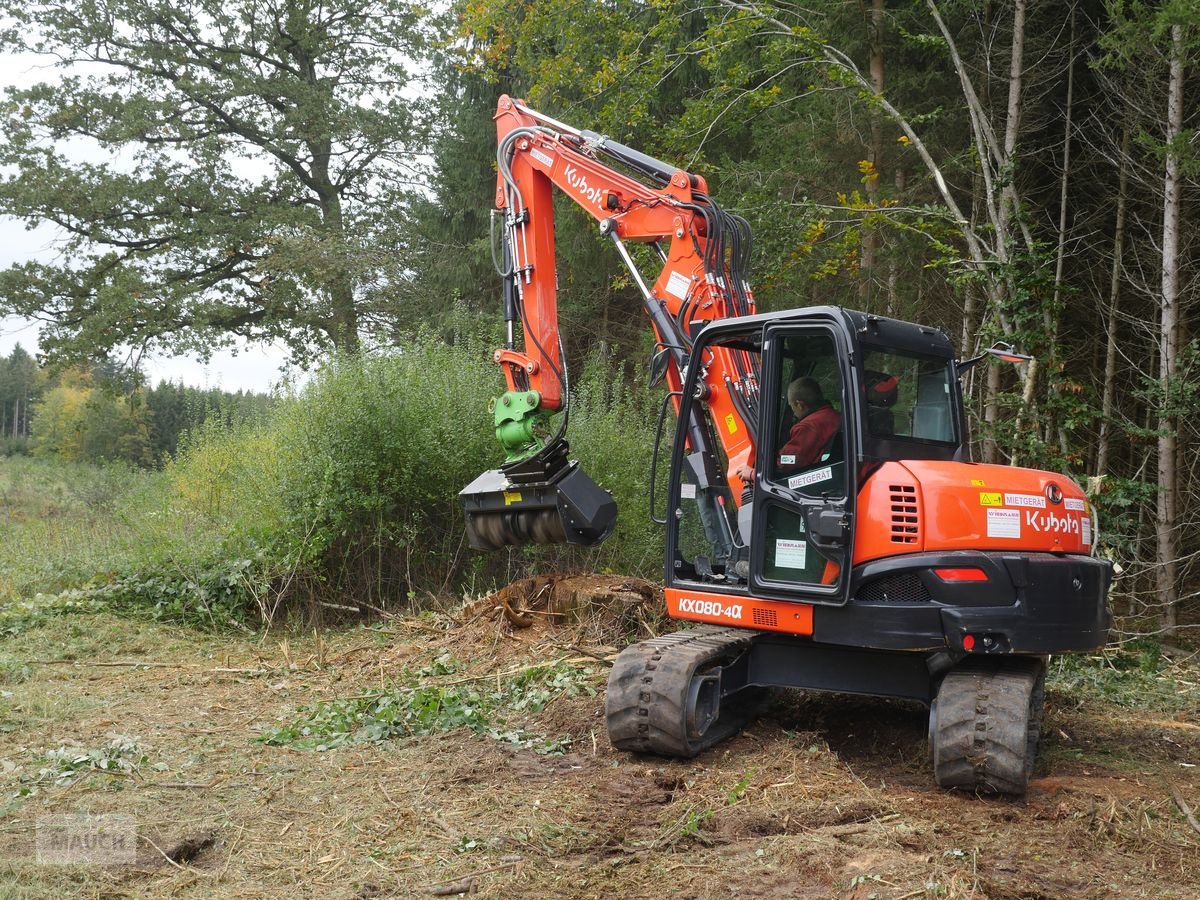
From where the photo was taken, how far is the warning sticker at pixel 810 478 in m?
5.34

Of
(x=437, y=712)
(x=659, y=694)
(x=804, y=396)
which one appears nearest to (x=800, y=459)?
(x=804, y=396)

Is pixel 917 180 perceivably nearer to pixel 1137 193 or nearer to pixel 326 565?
pixel 1137 193

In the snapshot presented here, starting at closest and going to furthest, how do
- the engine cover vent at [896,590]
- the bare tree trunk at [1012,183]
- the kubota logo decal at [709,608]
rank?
the engine cover vent at [896,590], the kubota logo decal at [709,608], the bare tree trunk at [1012,183]

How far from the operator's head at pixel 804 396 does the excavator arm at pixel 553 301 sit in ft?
1.34

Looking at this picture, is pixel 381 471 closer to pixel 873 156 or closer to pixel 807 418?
pixel 807 418

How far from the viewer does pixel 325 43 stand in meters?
20.7

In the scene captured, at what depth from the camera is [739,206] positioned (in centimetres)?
1156

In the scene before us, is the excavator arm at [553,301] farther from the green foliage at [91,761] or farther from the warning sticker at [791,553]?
the green foliage at [91,761]

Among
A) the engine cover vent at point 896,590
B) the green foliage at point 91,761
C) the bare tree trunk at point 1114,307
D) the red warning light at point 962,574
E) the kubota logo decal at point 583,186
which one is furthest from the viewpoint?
the bare tree trunk at point 1114,307

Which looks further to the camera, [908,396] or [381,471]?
[381,471]

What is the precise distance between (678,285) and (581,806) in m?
3.21

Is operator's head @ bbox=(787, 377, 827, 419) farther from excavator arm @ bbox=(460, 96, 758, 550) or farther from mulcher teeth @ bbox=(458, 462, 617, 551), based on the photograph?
mulcher teeth @ bbox=(458, 462, 617, 551)

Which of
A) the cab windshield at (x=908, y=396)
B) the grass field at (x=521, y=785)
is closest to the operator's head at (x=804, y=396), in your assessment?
the cab windshield at (x=908, y=396)

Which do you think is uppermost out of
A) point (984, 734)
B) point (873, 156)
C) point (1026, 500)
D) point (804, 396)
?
point (873, 156)
